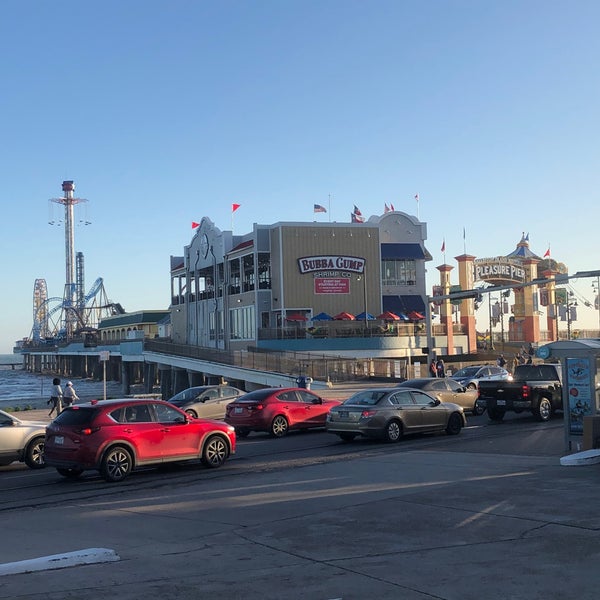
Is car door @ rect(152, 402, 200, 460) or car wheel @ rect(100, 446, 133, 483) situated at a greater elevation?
car door @ rect(152, 402, 200, 460)

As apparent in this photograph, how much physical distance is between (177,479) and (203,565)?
681 centimetres

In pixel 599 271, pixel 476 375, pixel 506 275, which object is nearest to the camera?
pixel 476 375

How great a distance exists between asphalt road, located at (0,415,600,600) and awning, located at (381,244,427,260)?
158 feet

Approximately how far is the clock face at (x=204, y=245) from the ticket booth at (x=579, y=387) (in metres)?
55.9

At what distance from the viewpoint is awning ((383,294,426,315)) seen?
64.7 metres

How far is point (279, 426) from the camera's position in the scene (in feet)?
74.5

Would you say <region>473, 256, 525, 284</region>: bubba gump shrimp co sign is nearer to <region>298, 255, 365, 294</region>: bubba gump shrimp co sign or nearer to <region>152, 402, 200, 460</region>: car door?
<region>298, 255, 365, 294</region>: bubba gump shrimp co sign

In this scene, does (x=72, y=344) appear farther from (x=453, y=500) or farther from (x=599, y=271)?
(x=453, y=500)

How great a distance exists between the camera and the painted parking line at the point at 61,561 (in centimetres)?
814

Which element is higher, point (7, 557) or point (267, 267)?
point (267, 267)

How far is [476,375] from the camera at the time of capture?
33.5 metres

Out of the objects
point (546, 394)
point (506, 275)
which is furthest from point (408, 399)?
point (506, 275)

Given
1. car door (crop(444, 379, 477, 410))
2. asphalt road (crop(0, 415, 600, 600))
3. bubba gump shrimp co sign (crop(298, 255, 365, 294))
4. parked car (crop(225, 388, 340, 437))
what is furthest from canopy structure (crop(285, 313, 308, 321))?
asphalt road (crop(0, 415, 600, 600))

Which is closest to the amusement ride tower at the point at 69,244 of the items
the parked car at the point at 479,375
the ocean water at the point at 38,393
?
the ocean water at the point at 38,393
